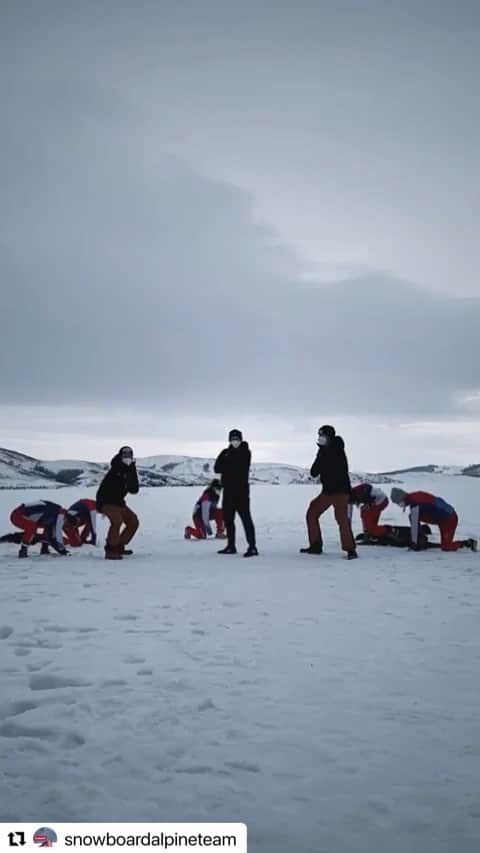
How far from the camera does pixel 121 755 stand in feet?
8.80

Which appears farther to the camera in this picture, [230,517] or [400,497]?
[400,497]

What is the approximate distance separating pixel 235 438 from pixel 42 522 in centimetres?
380

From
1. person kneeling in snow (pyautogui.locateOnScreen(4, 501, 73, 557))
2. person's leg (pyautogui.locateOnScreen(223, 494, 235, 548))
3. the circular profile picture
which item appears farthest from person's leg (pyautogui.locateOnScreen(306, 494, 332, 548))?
the circular profile picture

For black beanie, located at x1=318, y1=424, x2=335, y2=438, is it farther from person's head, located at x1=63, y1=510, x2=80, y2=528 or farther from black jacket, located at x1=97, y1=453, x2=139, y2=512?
person's head, located at x1=63, y1=510, x2=80, y2=528

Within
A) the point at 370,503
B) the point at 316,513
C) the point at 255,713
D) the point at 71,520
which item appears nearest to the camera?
the point at 255,713

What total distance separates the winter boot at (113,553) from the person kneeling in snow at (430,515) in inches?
202

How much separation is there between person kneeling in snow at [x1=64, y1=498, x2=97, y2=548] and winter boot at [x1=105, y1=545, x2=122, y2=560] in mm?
1658

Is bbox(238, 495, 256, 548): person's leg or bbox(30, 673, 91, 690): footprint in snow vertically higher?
bbox(238, 495, 256, 548): person's leg

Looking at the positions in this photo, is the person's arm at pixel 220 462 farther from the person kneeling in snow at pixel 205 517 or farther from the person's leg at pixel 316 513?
the person kneeling in snow at pixel 205 517

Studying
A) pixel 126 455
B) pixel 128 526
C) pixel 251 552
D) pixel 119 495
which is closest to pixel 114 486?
pixel 119 495

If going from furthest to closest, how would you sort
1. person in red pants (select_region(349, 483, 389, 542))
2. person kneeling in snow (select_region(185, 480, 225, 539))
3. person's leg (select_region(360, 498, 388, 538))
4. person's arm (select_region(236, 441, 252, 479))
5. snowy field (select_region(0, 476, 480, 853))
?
person kneeling in snow (select_region(185, 480, 225, 539)) → person's leg (select_region(360, 498, 388, 538)) → person in red pants (select_region(349, 483, 389, 542)) → person's arm (select_region(236, 441, 252, 479)) → snowy field (select_region(0, 476, 480, 853))

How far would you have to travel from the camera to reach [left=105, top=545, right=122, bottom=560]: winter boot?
927 centimetres

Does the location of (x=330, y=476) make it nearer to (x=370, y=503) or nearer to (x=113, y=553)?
(x=370, y=503)

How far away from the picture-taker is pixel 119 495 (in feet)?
32.5
